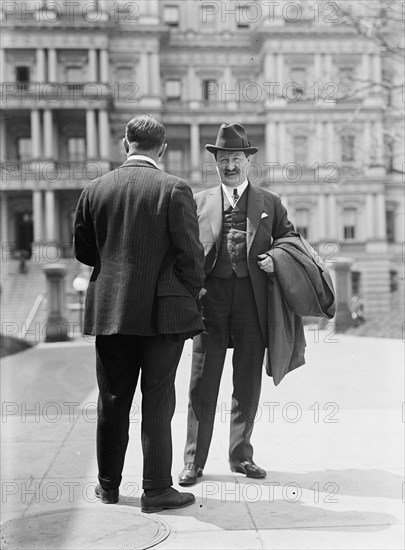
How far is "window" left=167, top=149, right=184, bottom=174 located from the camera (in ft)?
110

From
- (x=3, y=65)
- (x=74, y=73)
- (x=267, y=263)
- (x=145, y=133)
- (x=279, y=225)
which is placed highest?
(x=3, y=65)

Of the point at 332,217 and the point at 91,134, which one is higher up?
the point at 91,134

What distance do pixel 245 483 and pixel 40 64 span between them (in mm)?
35770

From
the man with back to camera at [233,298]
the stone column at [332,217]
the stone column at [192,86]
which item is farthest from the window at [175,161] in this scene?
the man with back to camera at [233,298]

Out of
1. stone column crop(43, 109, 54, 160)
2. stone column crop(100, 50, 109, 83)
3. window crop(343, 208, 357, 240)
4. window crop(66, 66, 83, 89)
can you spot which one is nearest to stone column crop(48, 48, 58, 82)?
window crop(66, 66, 83, 89)

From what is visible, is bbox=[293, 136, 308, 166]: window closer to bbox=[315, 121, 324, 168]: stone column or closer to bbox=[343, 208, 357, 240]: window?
bbox=[315, 121, 324, 168]: stone column

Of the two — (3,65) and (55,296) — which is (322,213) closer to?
(55,296)

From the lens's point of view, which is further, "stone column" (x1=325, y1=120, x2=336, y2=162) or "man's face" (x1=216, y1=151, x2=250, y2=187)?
"stone column" (x1=325, y1=120, x2=336, y2=162)

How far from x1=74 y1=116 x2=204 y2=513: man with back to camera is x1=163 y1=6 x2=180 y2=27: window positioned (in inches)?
1037

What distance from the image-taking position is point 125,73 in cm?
3806

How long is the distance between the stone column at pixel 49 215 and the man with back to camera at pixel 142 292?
3304cm

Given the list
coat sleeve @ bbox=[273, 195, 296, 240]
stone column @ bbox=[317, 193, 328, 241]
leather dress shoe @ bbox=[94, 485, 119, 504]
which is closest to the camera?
leather dress shoe @ bbox=[94, 485, 119, 504]

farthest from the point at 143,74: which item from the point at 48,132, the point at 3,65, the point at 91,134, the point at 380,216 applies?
the point at 380,216

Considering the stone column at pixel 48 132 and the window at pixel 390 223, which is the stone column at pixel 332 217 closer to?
the window at pixel 390 223
